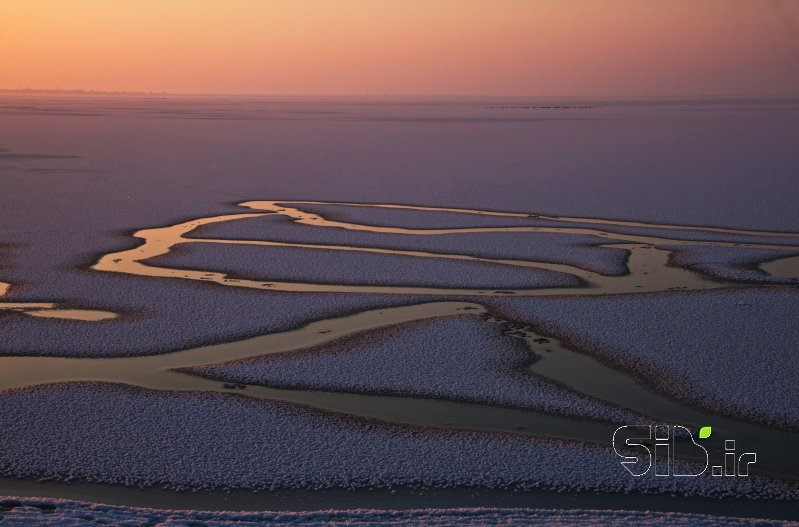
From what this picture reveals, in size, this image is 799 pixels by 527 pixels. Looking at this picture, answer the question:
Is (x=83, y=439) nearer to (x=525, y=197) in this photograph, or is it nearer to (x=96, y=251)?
(x=96, y=251)

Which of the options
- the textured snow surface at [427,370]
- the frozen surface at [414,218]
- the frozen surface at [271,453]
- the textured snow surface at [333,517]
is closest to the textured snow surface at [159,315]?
the textured snow surface at [427,370]

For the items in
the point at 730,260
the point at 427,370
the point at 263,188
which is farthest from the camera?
the point at 263,188

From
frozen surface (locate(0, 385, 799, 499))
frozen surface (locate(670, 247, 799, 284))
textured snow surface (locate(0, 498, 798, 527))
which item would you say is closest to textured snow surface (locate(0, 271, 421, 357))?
frozen surface (locate(0, 385, 799, 499))

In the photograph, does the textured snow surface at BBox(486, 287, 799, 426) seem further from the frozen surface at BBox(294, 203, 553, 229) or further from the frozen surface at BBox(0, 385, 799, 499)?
the frozen surface at BBox(294, 203, 553, 229)

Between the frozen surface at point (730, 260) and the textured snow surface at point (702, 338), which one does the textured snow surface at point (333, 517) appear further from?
the frozen surface at point (730, 260)

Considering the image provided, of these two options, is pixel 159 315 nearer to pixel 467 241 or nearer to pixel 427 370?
pixel 427 370

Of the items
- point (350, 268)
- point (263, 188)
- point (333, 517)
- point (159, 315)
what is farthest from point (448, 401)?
point (263, 188)
